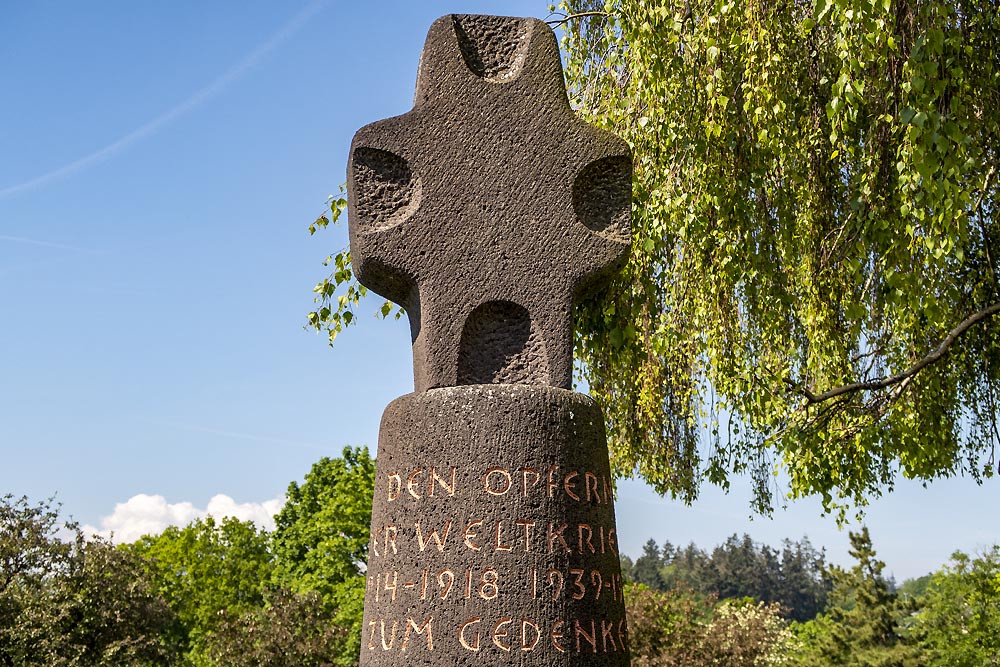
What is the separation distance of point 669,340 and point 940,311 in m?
2.02

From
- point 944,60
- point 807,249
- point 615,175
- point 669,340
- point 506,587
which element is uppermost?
point 807,249

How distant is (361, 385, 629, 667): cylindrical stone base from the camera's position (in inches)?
169

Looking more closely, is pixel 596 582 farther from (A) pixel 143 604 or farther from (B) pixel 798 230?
(A) pixel 143 604

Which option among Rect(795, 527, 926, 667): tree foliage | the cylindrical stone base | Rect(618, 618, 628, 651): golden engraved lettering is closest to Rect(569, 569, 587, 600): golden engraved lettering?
the cylindrical stone base

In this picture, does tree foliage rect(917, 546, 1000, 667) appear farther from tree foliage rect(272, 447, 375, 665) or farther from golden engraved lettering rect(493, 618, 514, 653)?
golden engraved lettering rect(493, 618, 514, 653)

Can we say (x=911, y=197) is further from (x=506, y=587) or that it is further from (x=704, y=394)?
(x=506, y=587)

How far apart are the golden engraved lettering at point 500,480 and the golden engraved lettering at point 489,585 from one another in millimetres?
332

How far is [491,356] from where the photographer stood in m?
4.89

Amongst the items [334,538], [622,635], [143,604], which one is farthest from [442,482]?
[334,538]

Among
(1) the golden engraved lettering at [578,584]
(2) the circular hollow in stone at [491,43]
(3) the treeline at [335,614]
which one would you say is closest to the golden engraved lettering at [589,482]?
(1) the golden engraved lettering at [578,584]

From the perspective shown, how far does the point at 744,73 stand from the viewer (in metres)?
7.48

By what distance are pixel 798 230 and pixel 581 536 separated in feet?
17.6

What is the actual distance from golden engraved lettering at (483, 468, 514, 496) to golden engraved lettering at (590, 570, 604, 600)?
544 millimetres

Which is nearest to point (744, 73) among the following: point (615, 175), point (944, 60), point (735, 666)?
point (944, 60)
